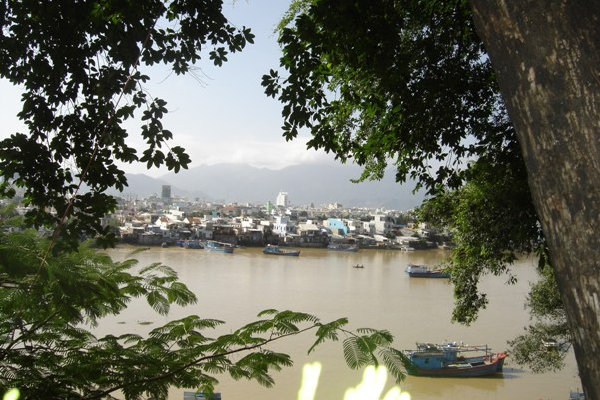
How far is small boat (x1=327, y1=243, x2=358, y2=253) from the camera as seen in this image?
25998 mm

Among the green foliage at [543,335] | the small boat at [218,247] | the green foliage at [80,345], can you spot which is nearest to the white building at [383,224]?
the small boat at [218,247]

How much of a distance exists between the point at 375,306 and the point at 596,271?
1151 cm

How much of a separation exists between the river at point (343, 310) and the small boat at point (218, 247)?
43.8 inches

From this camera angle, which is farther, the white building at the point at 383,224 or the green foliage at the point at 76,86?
the white building at the point at 383,224

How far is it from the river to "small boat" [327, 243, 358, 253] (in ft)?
15.2

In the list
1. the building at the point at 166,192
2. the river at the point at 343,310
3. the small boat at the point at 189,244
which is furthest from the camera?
the building at the point at 166,192

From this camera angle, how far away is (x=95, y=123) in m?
1.58

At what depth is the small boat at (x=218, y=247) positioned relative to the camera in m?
22.3

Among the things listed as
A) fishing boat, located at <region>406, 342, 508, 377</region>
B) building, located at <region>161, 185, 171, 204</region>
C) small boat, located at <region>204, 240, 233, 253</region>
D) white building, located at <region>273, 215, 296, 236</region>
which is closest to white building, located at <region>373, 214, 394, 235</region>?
white building, located at <region>273, 215, 296, 236</region>

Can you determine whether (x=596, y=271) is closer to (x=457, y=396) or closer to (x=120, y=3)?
(x=120, y=3)

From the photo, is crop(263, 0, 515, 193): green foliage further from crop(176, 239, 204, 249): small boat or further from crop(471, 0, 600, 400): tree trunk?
crop(176, 239, 204, 249): small boat

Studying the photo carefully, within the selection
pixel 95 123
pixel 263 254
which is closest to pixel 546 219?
pixel 95 123

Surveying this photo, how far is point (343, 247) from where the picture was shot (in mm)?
26578

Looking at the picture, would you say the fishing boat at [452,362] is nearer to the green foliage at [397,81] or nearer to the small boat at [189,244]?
the green foliage at [397,81]
